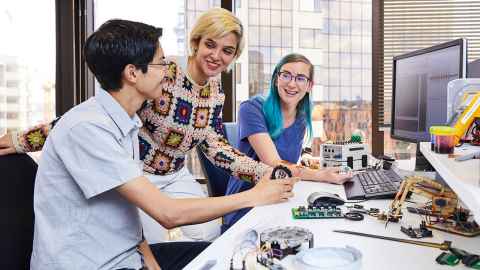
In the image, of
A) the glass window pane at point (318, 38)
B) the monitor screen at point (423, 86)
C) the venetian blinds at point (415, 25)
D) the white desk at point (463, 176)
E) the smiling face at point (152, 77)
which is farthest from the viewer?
the glass window pane at point (318, 38)

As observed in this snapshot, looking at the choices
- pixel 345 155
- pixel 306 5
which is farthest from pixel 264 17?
pixel 345 155

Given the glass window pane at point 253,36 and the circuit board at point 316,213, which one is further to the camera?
the glass window pane at point 253,36

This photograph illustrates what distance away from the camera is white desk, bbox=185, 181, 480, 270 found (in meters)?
0.91

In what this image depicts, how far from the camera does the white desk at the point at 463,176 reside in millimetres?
711

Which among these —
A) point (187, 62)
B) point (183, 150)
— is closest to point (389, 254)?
point (183, 150)

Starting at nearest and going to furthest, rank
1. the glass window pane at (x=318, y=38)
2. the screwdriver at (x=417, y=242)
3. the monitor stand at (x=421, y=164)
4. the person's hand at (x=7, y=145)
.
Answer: the screwdriver at (x=417, y=242), the person's hand at (x=7, y=145), the monitor stand at (x=421, y=164), the glass window pane at (x=318, y=38)

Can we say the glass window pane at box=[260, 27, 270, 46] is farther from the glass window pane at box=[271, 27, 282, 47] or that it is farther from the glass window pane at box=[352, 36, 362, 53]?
the glass window pane at box=[352, 36, 362, 53]

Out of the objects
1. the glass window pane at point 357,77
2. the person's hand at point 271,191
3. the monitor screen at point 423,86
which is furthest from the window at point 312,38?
the person's hand at point 271,191

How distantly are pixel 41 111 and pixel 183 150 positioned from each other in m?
1.93

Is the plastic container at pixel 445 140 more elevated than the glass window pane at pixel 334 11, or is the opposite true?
the glass window pane at pixel 334 11

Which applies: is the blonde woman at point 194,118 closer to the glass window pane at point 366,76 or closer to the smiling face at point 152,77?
the smiling face at point 152,77

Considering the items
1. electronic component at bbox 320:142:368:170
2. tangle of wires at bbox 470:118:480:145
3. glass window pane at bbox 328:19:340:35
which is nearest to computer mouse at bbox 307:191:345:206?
tangle of wires at bbox 470:118:480:145

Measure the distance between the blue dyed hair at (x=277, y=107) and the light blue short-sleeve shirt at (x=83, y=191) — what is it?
3.23 feet

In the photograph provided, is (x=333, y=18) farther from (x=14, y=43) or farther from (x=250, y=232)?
(x=250, y=232)
